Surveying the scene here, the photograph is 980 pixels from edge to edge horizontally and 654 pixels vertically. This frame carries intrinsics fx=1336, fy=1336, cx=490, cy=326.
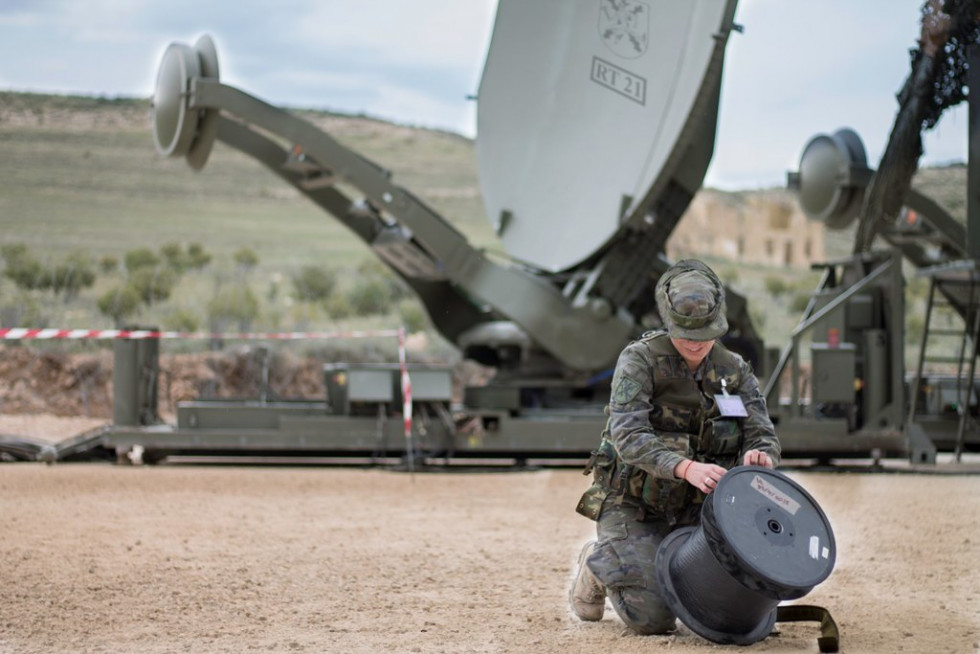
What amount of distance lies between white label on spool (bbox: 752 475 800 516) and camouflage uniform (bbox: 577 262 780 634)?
13.9 inches

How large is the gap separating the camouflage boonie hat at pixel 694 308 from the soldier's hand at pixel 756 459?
44 centimetres

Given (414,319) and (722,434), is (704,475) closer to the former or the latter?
(722,434)

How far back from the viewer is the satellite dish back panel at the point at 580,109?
36.5 ft

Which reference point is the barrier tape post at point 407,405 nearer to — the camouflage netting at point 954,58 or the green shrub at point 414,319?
the camouflage netting at point 954,58

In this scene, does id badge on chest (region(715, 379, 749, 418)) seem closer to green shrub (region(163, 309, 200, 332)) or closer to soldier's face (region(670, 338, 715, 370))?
soldier's face (region(670, 338, 715, 370))

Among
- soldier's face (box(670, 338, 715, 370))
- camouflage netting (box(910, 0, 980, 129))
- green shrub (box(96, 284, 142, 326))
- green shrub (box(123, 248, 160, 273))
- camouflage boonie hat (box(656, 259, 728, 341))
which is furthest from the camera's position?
green shrub (box(123, 248, 160, 273))

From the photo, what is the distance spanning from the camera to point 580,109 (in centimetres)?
1202

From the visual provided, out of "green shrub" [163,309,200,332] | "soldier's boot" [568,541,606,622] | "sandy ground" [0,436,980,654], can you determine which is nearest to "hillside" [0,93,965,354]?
"green shrub" [163,309,200,332]

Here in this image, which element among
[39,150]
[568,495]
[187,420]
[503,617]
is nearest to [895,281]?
[568,495]

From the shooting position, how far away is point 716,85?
1112 centimetres

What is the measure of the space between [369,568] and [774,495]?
2474 mm

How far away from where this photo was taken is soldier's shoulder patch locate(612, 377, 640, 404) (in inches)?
194

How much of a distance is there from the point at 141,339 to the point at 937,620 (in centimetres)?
867

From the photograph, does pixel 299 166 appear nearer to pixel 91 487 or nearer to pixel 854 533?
pixel 91 487
